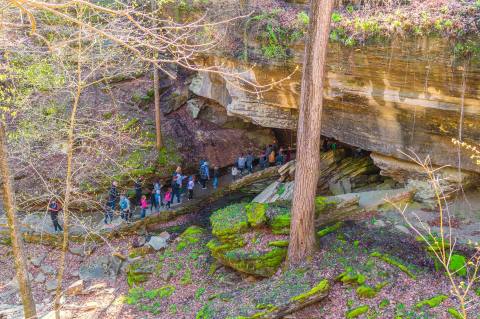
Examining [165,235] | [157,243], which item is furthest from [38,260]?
[165,235]

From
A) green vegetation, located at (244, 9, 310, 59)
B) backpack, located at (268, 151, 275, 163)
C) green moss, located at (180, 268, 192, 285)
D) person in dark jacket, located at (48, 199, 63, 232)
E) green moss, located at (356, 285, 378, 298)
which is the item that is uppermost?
green vegetation, located at (244, 9, 310, 59)

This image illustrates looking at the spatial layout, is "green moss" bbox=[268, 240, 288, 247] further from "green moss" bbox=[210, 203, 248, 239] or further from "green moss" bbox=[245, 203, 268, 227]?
"green moss" bbox=[210, 203, 248, 239]

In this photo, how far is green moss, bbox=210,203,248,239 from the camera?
37.7ft

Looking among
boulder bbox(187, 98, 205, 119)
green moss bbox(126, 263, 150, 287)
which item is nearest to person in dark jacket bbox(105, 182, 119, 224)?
green moss bbox(126, 263, 150, 287)

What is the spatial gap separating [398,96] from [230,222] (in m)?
5.74

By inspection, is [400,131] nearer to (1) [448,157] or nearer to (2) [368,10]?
(1) [448,157]

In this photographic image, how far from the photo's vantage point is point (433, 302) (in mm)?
8438

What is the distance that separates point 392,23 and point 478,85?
251 centimetres

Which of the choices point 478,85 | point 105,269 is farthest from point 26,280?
point 478,85

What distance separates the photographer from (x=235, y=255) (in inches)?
432

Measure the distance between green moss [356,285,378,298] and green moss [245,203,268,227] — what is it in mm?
3299

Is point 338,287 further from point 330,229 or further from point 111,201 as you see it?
point 111,201

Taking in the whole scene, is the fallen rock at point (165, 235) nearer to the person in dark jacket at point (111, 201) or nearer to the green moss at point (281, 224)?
the person in dark jacket at point (111, 201)

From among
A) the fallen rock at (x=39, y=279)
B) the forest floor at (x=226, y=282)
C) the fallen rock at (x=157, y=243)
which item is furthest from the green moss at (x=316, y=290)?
the fallen rock at (x=39, y=279)
